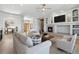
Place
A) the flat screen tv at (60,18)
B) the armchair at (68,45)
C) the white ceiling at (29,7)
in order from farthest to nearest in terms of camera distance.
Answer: the flat screen tv at (60,18)
the white ceiling at (29,7)
the armchair at (68,45)

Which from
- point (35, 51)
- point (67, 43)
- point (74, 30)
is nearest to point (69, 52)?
point (67, 43)

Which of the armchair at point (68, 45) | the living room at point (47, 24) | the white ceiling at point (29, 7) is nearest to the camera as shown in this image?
the armchair at point (68, 45)

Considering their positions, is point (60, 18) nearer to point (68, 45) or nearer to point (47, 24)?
point (47, 24)

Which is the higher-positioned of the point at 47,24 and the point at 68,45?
the point at 47,24

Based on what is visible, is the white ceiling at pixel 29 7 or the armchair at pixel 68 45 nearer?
the armchair at pixel 68 45

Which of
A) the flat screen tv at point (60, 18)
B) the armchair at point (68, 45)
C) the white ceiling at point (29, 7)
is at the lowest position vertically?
the armchair at point (68, 45)

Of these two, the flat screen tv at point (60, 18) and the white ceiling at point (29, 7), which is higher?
the white ceiling at point (29, 7)

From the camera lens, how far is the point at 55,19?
1082 centimetres

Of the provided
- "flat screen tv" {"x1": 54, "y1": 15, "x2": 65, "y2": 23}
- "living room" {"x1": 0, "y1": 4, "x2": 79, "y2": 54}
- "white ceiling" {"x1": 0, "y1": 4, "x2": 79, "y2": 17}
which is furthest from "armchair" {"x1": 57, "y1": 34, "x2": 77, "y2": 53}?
"flat screen tv" {"x1": 54, "y1": 15, "x2": 65, "y2": 23}

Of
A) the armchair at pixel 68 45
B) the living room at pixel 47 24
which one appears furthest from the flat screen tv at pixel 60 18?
the armchair at pixel 68 45

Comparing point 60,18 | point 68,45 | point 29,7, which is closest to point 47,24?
point 60,18

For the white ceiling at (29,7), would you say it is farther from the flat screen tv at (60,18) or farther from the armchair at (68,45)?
the armchair at (68,45)

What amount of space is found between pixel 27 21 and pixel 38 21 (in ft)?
6.43

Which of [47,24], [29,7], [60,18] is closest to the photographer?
[29,7]
